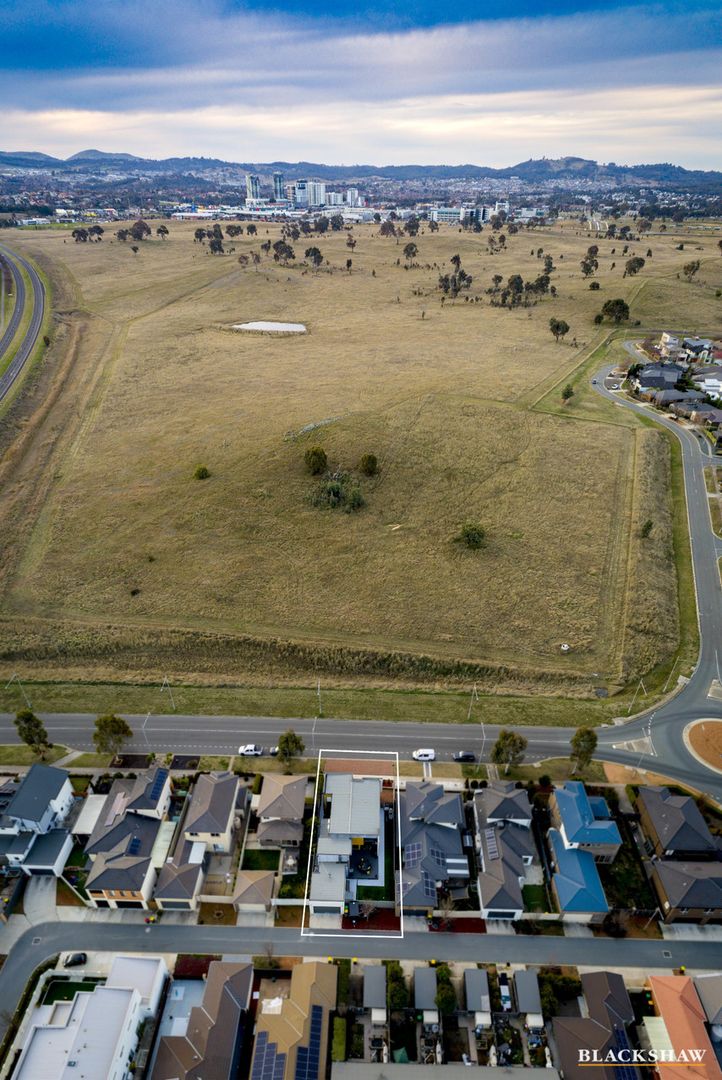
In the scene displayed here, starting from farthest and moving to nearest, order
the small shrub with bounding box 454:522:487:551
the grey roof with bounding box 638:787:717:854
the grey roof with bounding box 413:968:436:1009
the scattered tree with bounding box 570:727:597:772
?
the small shrub with bounding box 454:522:487:551, the scattered tree with bounding box 570:727:597:772, the grey roof with bounding box 638:787:717:854, the grey roof with bounding box 413:968:436:1009

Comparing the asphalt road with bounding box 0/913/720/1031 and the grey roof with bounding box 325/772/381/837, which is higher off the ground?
the grey roof with bounding box 325/772/381/837

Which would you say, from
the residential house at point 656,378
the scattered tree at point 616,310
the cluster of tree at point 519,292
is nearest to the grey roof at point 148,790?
the residential house at point 656,378

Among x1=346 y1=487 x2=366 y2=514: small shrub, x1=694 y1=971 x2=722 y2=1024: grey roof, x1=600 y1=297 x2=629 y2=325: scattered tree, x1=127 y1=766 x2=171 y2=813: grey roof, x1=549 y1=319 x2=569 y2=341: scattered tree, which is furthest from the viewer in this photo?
x1=600 y1=297 x2=629 y2=325: scattered tree

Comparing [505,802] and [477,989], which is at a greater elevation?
[505,802]

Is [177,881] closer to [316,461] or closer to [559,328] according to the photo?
[316,461]

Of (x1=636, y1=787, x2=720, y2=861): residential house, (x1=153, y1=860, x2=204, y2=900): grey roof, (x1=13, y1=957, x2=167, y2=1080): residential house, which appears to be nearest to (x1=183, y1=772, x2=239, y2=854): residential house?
(x1=153, y1=860, x2=204, y2=900): grey roof

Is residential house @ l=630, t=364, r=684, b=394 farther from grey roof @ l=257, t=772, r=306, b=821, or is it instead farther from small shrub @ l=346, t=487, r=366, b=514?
grey roof @ l=257, t=772, r=306, b=821

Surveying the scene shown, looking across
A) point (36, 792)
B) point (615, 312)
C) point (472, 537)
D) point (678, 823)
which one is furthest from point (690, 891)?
point (615, 312)
